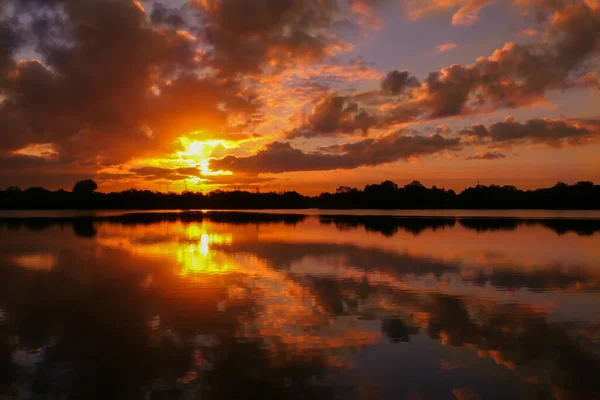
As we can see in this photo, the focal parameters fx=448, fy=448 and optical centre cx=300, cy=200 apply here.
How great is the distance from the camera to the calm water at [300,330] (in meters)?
10.3

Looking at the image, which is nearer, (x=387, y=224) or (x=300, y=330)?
(x=300, y=330)

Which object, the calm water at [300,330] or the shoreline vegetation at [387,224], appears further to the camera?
Result: the shoreline vegetation at [387,224]

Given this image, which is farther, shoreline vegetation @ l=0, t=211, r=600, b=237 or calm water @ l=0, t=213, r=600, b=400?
shoreline vegetation @ l=0, t=211, r=600, b=237

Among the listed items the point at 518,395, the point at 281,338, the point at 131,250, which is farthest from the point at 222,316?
the point at 131,250

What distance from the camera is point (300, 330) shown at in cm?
1425

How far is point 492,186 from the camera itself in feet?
638

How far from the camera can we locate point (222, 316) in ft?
52.1

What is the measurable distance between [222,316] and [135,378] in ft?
17.7

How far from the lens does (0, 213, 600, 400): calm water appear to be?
1029 centimetres

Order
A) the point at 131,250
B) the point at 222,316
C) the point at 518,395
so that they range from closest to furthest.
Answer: the point at 518,395 → the point at 222,316 → the point at 131,250

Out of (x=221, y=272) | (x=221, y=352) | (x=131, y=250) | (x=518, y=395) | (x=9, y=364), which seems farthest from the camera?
(x=131, y=250)

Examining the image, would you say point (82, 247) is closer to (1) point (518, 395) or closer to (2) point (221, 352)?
(2) point (221, 352)

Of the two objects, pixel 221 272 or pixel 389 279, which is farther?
pixel 221 272

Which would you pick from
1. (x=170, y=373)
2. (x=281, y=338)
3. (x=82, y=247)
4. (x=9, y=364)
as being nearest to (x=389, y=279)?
(x=281, y=338)
